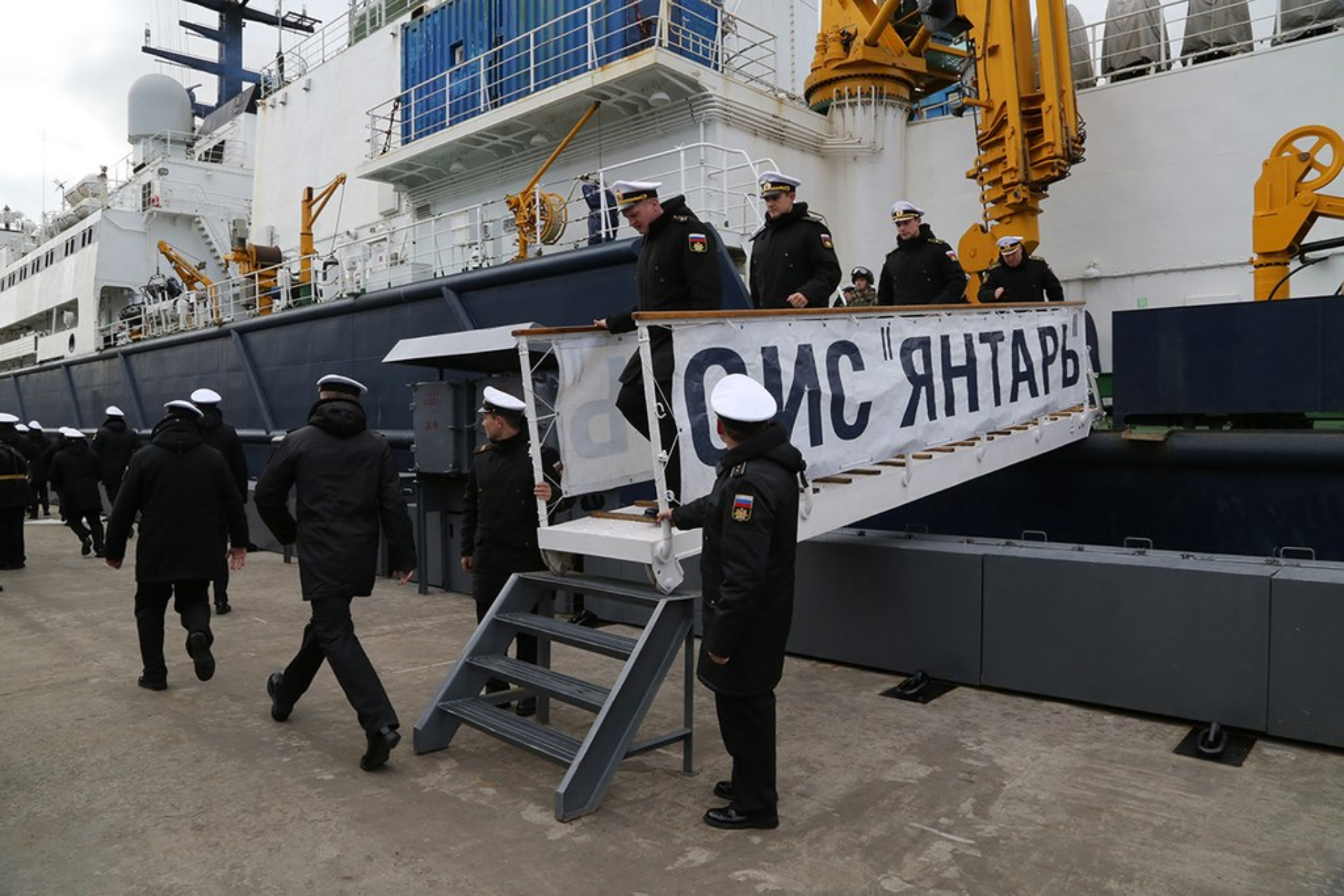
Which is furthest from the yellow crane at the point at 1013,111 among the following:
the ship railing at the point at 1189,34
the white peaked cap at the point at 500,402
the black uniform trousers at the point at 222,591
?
the black uniform trousers at the point at 222,591

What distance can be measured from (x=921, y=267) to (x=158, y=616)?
206 inches

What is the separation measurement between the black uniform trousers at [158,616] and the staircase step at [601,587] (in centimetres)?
219

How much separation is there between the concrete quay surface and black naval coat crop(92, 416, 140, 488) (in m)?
7.03

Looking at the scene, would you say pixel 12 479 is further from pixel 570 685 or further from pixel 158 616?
pixel 570 685

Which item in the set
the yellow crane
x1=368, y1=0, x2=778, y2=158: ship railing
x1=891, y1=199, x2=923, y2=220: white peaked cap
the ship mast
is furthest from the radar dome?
x1=891, y1=199, x2=923, y2=220: white peaked cap

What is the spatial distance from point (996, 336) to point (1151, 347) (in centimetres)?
146

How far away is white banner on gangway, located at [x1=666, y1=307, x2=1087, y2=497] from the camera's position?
155 inches

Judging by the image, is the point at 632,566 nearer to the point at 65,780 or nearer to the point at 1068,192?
the point at 65,780

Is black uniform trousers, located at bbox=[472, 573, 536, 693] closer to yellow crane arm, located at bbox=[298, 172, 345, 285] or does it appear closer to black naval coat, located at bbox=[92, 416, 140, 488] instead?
black naval coat, located at bbox=[92, 416, 140, 488]

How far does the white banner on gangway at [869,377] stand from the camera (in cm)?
395

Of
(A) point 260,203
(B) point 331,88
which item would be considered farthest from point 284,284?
(A) point 260,203

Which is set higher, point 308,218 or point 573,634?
point 308,218

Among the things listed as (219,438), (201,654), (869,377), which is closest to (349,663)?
(201,654)

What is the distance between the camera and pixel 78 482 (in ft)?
36.3
